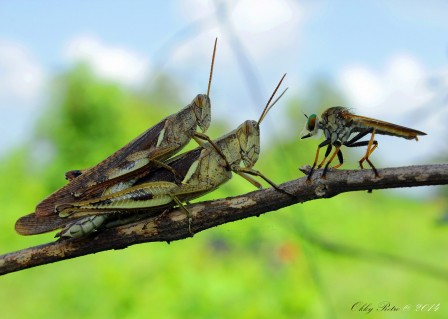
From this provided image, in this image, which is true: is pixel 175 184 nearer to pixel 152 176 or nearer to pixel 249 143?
pixel 152 176

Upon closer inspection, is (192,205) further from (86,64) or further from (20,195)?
(86,64)

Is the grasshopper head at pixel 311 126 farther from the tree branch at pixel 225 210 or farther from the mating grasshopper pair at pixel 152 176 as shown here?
the tree branch at pixel 225 210

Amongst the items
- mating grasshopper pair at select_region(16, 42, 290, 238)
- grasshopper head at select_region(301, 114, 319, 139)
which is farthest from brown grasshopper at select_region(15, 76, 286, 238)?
grasshopper head at select_region(301, 114, 319, 139)

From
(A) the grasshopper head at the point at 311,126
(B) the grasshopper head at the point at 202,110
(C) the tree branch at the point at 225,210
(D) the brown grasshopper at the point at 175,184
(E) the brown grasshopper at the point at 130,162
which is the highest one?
(B) the grasshopper head at the point at 202,110

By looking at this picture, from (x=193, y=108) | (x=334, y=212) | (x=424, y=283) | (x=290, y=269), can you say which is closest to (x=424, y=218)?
(x=334, y=212)

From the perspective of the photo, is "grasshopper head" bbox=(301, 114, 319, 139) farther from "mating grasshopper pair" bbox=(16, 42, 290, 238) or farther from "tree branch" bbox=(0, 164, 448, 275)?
"tree branch" bbox=(0, 164, 448, 275)

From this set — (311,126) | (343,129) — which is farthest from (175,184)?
(343,129)

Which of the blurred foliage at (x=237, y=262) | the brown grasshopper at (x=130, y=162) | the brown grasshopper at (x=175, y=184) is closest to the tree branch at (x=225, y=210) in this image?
the brown grasshopper at (x=175, y=184)
